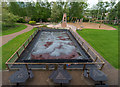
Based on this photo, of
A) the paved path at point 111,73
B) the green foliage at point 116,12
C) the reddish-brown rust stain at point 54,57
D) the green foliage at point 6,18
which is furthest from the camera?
the green foliage at point 116,12

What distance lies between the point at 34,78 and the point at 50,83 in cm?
171

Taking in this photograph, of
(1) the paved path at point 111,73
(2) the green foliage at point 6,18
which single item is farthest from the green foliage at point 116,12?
(2) the green foliage at point 6,18

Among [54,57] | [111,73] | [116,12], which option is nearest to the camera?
[111,73]

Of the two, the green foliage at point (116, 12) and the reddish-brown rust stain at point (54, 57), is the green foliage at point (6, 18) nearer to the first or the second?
the reddish-brown rust stain at point (54, 57)

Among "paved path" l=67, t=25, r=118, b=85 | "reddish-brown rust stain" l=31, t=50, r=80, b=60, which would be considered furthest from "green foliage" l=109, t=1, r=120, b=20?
"reddish-brown rust stain" l=31, t=50, r=80, b=60

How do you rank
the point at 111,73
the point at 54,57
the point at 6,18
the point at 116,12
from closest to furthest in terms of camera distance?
the point at 111,73, the point at 54,57, the point at 6,18, the point at 116,12

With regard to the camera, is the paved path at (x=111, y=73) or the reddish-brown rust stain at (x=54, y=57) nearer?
the paved path at (x=111, y=73)

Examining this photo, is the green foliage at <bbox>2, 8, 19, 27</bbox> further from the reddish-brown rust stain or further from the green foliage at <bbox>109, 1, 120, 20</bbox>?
the green foliage at <bbox>109, 1, 120, 20</bbox>

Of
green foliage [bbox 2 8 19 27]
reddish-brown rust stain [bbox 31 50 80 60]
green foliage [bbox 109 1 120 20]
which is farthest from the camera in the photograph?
green foliage [bbox 109 1 120 20]

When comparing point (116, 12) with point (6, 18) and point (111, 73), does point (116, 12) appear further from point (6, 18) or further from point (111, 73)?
point (6, 18)

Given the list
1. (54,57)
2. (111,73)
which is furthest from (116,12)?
(54,57)

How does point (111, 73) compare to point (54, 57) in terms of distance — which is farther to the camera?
point (54, 57)

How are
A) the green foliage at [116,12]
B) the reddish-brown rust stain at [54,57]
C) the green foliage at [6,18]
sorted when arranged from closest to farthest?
1. the reddish-brown rust stain at [54,57]
2. the green foliage at [6,18]
3. the green foliage at [116,12]

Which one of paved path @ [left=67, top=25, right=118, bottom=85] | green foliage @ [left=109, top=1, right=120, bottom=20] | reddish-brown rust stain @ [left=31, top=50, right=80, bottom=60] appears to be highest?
green foliage @ [left=109, top=1, right=120, bottom=20]
